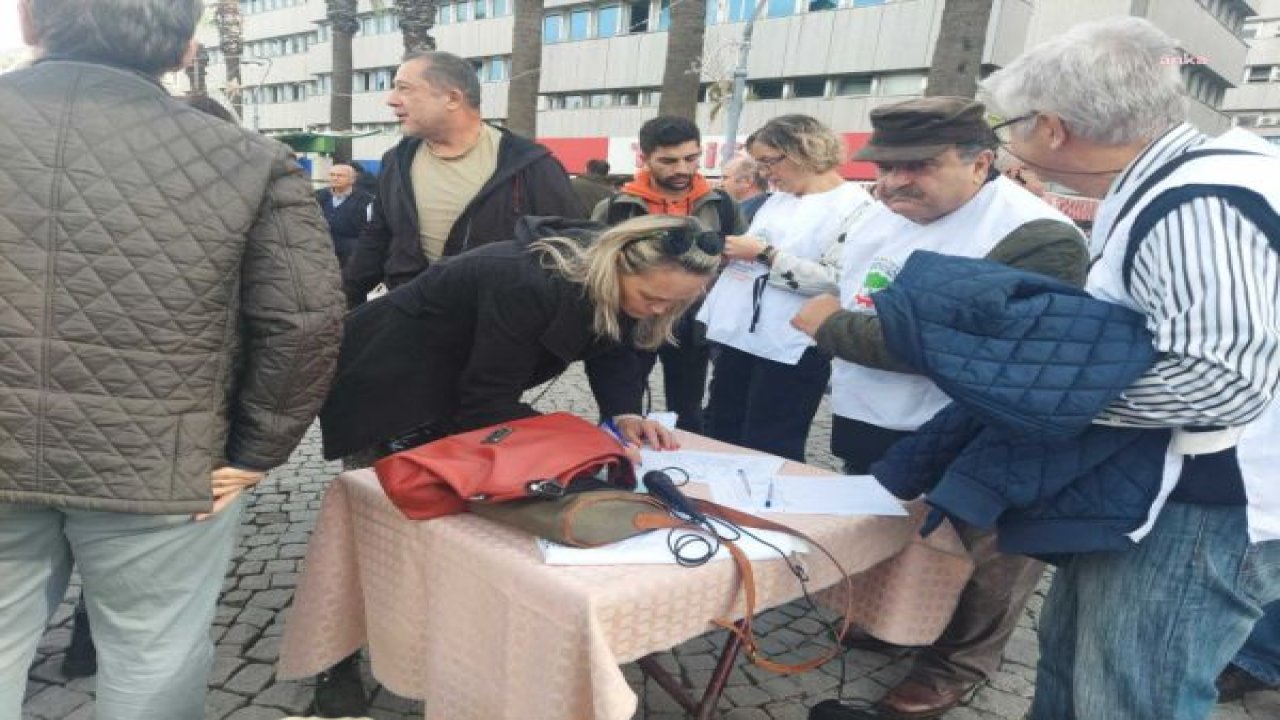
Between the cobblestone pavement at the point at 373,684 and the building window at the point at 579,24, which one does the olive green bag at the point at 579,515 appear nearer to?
the cobblestone pavement at the point at 373,684

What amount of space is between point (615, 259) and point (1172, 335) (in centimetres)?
119

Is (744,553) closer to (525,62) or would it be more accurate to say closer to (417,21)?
(525,62)

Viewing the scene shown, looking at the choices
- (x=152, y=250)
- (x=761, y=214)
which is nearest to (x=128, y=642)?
(x=152, y=250)

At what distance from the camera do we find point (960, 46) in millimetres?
6977

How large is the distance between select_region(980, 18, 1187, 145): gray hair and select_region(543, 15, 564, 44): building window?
28.4 metres

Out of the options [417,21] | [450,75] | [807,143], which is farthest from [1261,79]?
[450,75]

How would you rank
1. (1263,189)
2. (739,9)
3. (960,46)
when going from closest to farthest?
(1263,189), (960,46), (739,9)

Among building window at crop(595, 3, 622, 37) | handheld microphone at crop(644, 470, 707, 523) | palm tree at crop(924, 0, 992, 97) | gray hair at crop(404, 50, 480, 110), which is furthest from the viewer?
building window at crop(595, 3, 622, 37)

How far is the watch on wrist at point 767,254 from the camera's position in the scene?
3.07 metres

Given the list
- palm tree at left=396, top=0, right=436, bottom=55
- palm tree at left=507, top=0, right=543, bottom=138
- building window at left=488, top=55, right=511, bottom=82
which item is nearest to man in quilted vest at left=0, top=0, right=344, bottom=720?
palm tree at left=507, top=0, right=543, bottom=138

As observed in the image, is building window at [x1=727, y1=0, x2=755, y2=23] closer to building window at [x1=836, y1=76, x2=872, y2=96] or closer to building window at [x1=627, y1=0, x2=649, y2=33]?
building window at [x1=627, y1=0, x2=649, y2=33]

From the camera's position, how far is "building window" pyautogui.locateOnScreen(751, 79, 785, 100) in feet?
75.0

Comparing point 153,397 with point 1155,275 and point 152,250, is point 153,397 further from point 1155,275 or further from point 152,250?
point 1155,275


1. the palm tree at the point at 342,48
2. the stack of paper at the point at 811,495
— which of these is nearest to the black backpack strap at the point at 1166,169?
the stack of paper at the point at 811,495
